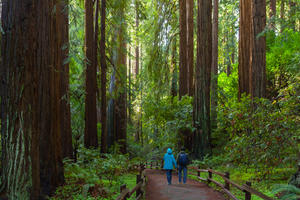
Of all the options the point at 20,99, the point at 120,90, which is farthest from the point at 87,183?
the point at 120,90

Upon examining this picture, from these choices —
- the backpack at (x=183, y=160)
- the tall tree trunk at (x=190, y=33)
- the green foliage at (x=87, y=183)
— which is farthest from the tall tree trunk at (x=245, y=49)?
the green foliage at (x=87, y=183)

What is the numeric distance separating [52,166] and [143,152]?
2317 centimetres

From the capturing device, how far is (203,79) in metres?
16.0

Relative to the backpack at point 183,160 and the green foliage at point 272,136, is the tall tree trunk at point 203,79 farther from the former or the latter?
the green foliage at point 272,136

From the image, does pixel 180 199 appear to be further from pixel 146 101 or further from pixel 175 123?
pixel 146 101

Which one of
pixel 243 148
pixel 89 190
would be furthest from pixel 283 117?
pixel 89 190

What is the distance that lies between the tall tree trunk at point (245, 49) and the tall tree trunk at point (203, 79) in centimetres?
351

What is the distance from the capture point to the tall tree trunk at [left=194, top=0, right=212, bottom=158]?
51.9 ft

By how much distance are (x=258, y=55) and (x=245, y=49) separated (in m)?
5.88

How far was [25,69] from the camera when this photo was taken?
6184mm

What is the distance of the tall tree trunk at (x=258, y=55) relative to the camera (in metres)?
12.7

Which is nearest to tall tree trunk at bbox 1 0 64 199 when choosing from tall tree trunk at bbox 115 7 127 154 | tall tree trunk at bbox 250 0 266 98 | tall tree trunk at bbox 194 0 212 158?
tall tree trunk at bbox 250 0 266 98

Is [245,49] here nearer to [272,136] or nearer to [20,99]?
[272,136]

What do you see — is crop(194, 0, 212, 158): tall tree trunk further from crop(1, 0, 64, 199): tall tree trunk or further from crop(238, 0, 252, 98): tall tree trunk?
crop(1, 0, 64, 199): tall tree trunk
